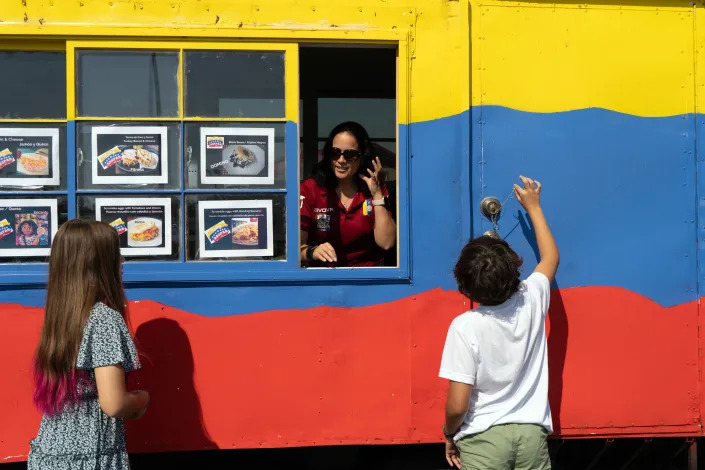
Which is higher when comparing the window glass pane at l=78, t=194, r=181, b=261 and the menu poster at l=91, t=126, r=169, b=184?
the menu poster at l=91, t=126, r=169, b=184

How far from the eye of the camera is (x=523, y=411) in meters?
2.21

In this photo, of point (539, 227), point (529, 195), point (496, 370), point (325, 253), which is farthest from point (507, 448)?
point (325, 253)

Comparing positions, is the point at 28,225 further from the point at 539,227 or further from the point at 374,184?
the point at 539,227

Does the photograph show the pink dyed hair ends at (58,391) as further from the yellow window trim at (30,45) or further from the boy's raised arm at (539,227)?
the boy's raised arm at (539,227)

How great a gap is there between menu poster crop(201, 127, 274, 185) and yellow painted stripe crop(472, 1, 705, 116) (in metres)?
0.88

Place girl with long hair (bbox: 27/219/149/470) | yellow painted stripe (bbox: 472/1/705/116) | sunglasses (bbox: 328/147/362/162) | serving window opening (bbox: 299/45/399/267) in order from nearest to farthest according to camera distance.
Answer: girl with long hair (bbox: 27/219/149/470)
yellow painted stripe (bbox: 472/1/705/116)
sunglasses (bbox: 328/147/362/162)
serving window opening (bbox: 299/45/399/267)

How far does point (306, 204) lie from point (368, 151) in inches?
15.5

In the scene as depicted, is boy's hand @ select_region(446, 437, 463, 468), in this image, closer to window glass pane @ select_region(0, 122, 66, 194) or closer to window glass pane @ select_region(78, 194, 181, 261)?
window glass pane @ select_region(78, 194, 181, 261)

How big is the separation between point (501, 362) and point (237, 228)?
118 centimetres

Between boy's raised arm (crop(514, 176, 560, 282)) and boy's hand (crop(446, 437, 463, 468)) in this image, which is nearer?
boy's hand (crop(446, 437, 463, 468))

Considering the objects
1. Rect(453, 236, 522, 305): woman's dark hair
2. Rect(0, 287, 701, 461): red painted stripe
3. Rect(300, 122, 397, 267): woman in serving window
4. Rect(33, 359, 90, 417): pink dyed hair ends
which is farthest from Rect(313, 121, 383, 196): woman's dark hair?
Rect(33, 359, 90, 417): pink dyed hair ends

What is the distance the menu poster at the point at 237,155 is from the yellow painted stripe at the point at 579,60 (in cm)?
88

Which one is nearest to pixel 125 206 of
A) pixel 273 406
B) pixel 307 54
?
pixel 273 406

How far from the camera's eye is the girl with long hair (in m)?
1.96
